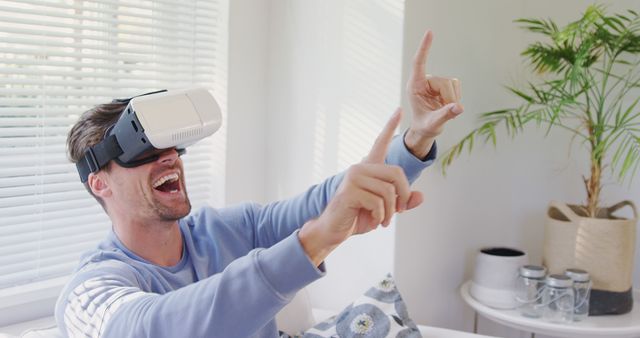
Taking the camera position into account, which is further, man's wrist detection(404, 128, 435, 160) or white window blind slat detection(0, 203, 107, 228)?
white window blind slat detection(0, 203, 107, 228)

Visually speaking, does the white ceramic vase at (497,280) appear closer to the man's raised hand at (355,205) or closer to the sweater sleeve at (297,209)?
the sweater sleeve at (297,209)

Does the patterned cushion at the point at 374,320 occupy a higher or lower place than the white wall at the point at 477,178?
lower

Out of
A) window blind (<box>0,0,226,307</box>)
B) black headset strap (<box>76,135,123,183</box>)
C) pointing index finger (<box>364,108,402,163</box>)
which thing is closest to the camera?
pointing index finger (<box>364,108,402,163</box>)

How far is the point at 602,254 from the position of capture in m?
2.49

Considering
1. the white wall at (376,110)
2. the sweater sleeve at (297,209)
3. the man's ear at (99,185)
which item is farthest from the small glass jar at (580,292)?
the man's ear at (99,185)

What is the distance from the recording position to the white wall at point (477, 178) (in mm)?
2516

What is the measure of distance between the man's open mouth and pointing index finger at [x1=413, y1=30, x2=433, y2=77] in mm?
576

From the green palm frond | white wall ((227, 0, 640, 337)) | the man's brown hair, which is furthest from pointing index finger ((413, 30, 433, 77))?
the green palm frond

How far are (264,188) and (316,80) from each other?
47cm

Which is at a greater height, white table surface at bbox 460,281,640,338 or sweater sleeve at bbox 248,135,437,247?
sweater sleeve at bbox 248,135,437,247

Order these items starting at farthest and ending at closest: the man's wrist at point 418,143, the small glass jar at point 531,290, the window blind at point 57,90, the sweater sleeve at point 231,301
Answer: the small glass jar at point 531,290
the window blind at point 57,90
the man's wrist at point 418,143
the sweater sleeve at point 231,301

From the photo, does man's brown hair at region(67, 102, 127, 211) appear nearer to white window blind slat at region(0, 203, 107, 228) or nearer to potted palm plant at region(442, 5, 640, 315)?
white window blind slat at region(0, 203, 107, 228)

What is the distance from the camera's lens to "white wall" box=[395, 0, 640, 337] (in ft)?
8.25

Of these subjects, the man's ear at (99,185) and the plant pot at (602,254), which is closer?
the man's ear at (99,185)
